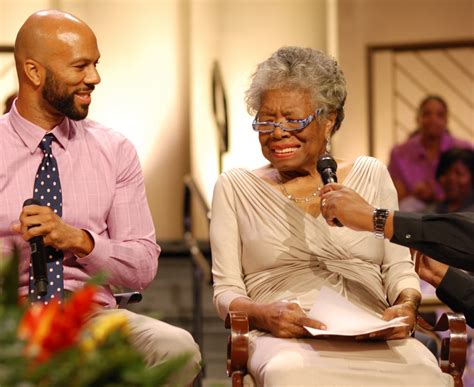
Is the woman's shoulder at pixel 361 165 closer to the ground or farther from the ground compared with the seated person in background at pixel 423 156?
farther from the ground

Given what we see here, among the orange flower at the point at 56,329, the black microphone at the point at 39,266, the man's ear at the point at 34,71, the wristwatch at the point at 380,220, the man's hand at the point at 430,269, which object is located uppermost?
the man's ear at the point at 34,71

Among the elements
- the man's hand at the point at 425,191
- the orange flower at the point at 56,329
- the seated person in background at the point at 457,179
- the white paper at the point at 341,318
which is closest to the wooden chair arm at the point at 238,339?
the white paper at the point at 341,318

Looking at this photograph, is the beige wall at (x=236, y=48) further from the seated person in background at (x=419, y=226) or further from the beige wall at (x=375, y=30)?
the seated person in background at (x=419, y=226)

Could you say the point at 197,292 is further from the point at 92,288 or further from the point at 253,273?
the point at 92,288

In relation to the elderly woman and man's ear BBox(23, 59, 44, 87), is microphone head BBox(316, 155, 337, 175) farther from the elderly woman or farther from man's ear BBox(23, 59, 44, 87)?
man's ear BBox(23, 59, 44, 87)

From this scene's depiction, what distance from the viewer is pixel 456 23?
833 centimetres

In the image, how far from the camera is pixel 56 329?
151cm

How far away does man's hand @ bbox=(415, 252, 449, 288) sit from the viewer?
3424 mm

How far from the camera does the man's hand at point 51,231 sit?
290cm

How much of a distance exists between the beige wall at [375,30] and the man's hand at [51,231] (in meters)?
5.29

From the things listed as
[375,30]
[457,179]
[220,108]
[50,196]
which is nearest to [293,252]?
[50,196]

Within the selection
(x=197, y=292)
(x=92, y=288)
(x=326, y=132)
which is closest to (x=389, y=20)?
(x=197, y=292)

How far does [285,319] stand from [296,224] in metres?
0.43

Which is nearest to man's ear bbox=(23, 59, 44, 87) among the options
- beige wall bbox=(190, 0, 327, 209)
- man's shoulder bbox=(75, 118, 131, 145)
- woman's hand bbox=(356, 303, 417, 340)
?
man's shoulder bbox=(75, 118, 131, 145)
